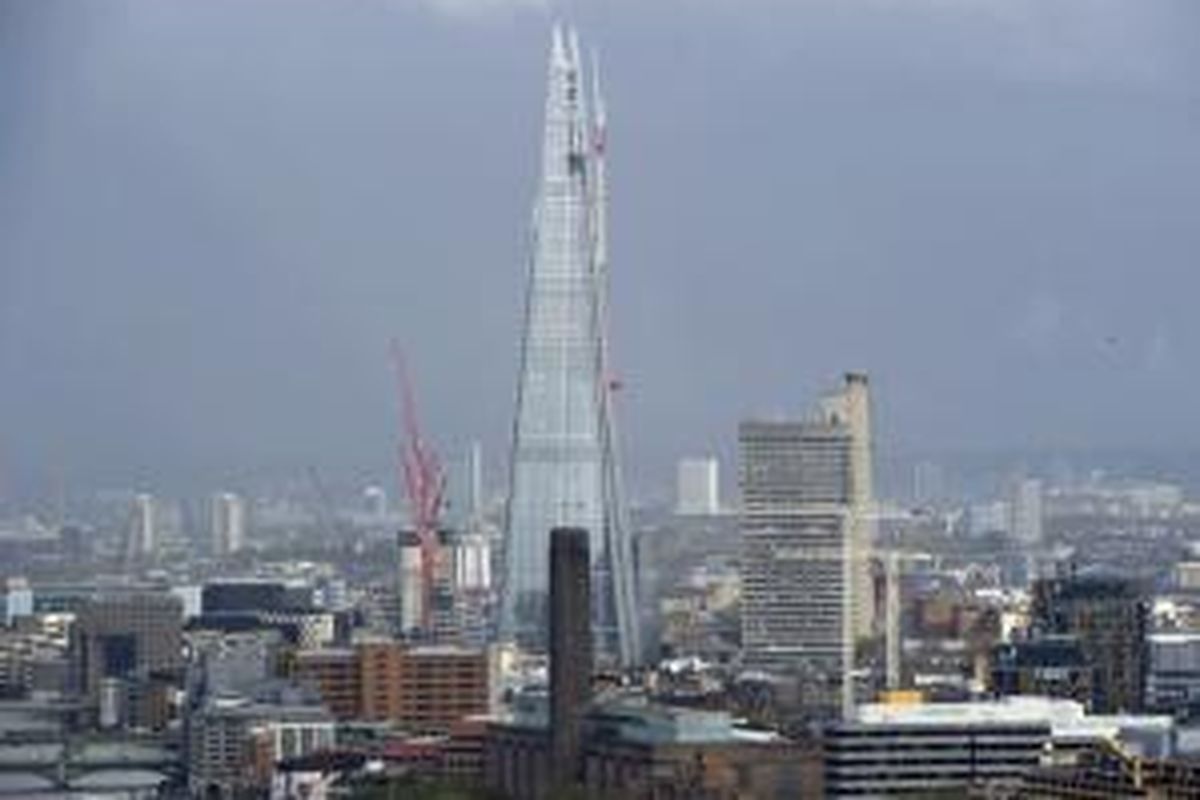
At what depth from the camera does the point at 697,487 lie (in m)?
25.2

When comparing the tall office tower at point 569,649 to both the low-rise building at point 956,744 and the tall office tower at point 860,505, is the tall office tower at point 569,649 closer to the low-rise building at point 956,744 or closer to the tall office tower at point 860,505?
the low-rise building at point 956,744

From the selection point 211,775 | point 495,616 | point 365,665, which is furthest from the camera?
point 495,616

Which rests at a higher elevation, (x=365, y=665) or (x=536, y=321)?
(x=536, y=321)

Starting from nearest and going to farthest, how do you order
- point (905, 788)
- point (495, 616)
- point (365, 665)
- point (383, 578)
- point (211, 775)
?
point (905, 788) < point (211, 775) < point (365, 665) < point (495, 616) < point (383, 578)

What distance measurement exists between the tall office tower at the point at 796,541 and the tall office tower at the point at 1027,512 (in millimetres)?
942

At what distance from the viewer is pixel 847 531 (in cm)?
2712

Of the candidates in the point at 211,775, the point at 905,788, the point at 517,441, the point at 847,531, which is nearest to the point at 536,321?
the point at 517,441

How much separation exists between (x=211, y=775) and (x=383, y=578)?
22.9 ft

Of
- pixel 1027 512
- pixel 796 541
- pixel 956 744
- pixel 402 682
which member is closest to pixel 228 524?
pixel 402 682

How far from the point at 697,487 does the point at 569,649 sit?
197 inches

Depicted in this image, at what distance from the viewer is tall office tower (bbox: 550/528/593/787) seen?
18.9 meters

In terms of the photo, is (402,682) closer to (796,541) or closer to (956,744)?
(796,541)

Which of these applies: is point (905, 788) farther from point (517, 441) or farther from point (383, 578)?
point (383, 578)

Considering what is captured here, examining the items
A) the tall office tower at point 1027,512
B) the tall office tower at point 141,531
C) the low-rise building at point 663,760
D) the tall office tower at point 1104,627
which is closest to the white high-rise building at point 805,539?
the tall office tower at point 1027,512
